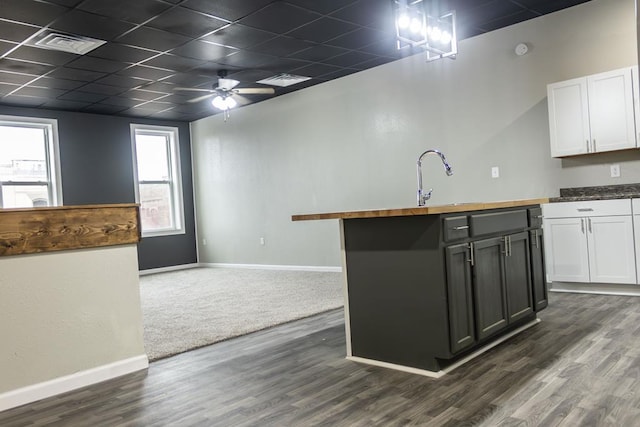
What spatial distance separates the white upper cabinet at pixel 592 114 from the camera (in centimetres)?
437

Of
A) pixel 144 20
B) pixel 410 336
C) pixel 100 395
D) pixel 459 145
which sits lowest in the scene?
pixel 100 395

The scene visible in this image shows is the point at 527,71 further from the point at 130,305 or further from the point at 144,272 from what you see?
the point at 144,272

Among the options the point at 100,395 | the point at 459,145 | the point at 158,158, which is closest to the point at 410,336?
the point at 100,395

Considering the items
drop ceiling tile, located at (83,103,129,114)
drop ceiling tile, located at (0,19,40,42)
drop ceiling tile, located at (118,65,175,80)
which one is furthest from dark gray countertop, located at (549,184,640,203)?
drop ceiling tile, located at (83,103,129,114)

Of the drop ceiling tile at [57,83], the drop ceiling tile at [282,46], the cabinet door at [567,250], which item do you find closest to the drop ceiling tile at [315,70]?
the drop ceiling tile at [282,46]

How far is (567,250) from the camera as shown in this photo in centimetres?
462

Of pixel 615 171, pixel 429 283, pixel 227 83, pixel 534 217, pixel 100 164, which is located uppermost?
pixel 227 83

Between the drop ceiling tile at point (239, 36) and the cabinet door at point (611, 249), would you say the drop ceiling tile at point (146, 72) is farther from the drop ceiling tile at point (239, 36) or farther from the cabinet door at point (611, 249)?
the cabinet door at point (611, 249)

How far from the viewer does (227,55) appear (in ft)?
18.5

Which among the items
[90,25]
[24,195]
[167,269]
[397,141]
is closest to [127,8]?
[90,25]

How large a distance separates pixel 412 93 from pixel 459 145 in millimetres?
930

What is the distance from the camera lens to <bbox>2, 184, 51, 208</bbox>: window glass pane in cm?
716

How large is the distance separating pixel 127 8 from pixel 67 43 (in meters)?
1.11

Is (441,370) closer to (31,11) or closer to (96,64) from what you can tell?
(31,11)
